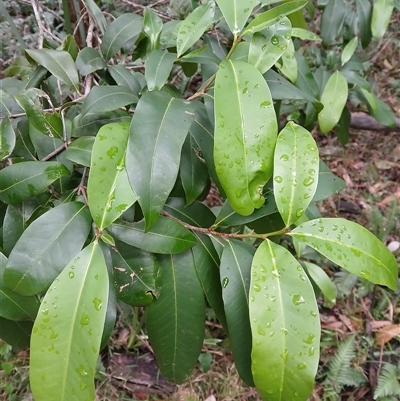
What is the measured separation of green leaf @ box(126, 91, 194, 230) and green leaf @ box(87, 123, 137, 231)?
0.04 m

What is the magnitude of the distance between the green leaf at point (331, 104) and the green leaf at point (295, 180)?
0.64 metres

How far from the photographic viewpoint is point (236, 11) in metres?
0.64

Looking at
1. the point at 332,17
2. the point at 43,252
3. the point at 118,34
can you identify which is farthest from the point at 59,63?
the point at 332,17

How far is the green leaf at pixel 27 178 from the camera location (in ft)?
2.23

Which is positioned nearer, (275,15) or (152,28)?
(275,15)

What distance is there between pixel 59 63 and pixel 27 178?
270 millimetres

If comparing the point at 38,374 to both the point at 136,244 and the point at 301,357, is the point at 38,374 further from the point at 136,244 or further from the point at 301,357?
the point at 301,357

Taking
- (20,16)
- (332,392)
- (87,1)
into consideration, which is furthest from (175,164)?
(20,16)

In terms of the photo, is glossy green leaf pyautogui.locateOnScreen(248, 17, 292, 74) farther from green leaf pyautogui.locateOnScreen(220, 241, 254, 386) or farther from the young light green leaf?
the young light green leaf

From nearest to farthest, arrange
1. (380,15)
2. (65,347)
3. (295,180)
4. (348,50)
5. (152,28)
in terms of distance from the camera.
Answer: (65,347) < (295,180) < (152,28) < (380,15) < (348,50)

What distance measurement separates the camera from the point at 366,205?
2051mm

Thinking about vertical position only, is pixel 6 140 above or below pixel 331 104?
above

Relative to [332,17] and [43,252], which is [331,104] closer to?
[332,17]

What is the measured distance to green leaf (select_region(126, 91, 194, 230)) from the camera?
0.55 meters
